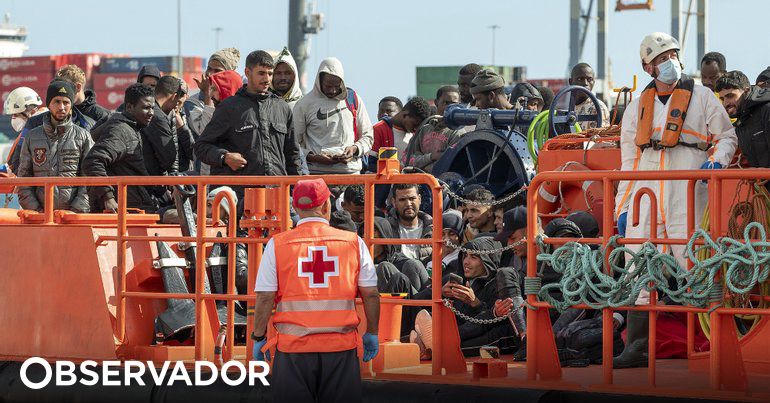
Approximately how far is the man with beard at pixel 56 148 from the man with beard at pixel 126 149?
45cm

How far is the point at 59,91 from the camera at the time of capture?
11102 millimetres

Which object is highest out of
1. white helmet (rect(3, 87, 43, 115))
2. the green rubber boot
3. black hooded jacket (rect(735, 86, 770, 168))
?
white helmet (rect(3, 87, 43, 115))

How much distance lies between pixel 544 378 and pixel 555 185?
313 centimetres

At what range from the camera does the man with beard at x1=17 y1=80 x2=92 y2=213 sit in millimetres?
11102

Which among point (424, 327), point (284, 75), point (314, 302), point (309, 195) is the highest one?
point (284, 75)

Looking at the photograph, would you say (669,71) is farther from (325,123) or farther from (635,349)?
(325,123)

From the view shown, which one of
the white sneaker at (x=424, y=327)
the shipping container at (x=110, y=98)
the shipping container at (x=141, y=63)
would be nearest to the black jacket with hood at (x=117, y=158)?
the white sneaker at (x=424, y=327)

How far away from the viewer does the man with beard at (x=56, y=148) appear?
1110 centimetres

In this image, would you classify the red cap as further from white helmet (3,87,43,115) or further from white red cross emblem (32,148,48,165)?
white helmet (3,87,43,115)

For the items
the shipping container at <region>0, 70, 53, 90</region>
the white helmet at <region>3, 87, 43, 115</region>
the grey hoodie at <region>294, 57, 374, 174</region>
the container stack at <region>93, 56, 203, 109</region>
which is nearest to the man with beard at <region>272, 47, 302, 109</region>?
the grey hoodie at <region>294, 57, 374, 174</region>

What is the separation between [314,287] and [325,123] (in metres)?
4.63

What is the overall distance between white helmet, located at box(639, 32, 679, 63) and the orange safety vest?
8.71 feet

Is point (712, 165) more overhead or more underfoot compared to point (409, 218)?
more overhead

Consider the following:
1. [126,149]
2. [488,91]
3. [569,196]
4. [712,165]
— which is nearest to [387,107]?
[488,91]
